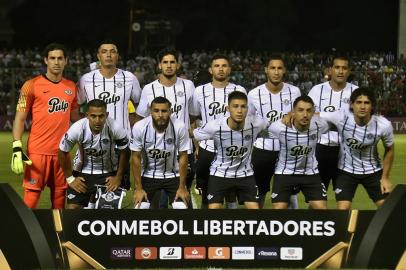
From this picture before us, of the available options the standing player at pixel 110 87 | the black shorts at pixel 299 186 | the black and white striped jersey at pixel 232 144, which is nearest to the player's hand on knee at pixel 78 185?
the standing player at pixel 110 87

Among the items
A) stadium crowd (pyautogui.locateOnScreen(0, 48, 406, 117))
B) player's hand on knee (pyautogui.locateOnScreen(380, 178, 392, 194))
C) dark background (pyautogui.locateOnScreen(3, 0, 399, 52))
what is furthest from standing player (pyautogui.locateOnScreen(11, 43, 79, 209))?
dark background (pyautogui.locateOnScreen(3, 0, 399, 52))

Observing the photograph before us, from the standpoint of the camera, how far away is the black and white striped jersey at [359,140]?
8.55 metres

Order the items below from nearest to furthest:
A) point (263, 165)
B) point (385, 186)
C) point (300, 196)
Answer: point (385, 186), point (263, 165), point (300, 196)

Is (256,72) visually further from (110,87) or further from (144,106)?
(110,87)

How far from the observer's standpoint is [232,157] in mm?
8461

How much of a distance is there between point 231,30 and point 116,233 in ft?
122

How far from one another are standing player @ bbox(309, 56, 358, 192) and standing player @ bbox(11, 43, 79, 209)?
92.8 inches

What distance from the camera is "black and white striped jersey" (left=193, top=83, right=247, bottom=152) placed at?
30.0 ft

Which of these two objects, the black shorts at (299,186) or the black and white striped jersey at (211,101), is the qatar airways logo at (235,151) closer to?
the black shorts at (299,186)

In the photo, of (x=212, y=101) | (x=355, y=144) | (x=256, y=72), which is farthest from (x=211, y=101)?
(x=256, y=72)

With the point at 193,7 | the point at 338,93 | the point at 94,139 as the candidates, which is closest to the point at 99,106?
the point at 94,139

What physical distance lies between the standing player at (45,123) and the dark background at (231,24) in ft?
109

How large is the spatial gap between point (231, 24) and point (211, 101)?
34.6 m

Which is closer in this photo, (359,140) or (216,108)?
(359,140)
